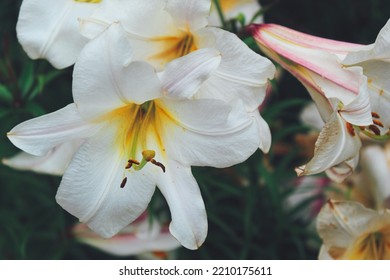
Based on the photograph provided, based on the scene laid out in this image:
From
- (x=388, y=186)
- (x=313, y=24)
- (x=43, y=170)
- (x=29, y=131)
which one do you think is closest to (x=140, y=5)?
(x=29, y=131)

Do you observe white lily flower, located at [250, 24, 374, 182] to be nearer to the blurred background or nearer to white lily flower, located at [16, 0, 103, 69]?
the blurred background

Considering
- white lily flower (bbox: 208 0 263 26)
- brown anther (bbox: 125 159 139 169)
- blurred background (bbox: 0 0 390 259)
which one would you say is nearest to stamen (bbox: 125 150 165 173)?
brown anther (bbox: 125 159 139 169)

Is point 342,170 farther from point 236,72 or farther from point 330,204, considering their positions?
point 236,72

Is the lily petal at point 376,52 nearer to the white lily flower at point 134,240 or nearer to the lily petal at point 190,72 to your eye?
the lily petal at point 190,72

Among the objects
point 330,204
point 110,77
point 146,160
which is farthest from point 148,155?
point 330,204

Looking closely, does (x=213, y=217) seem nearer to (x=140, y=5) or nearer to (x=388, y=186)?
(x=388, y=186)

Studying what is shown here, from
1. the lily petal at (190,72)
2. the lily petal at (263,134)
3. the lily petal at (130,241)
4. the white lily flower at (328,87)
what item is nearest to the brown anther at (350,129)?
the white lily flower at (328,87)
